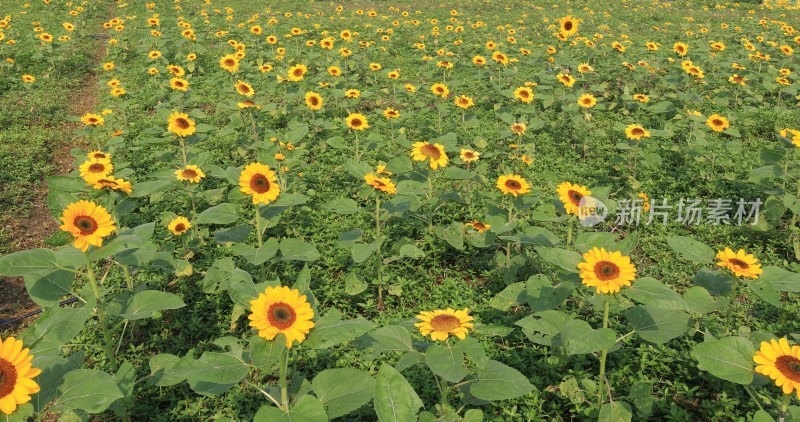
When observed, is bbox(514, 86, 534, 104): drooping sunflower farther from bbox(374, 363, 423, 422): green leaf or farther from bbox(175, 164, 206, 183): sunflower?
bbox(374, 363, 423, 422): green leaf

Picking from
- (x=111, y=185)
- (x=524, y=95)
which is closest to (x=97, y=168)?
(x=111, y=185)

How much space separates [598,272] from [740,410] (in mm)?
1528

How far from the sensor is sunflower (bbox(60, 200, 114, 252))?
101 inches

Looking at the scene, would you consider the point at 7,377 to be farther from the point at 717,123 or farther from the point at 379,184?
the point at 717,123

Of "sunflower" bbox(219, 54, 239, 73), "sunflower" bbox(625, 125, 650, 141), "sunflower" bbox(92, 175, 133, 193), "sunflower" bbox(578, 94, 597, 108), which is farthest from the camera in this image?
"sunflower" bbox(219, 54, 239, 73)

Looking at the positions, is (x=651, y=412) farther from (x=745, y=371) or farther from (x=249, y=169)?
(x=249, y=169)

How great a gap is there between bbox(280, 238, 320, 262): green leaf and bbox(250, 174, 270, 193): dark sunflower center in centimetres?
45

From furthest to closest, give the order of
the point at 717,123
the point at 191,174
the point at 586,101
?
1. the point at 586,101
2. the point at 717,123
3. the point at 191,174

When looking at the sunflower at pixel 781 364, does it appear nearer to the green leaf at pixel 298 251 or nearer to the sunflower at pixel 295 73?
the green leaf at pixel 298 251

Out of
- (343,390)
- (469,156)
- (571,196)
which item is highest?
(571,196)

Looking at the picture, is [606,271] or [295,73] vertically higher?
[606,271]

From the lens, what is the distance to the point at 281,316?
88.7 inches

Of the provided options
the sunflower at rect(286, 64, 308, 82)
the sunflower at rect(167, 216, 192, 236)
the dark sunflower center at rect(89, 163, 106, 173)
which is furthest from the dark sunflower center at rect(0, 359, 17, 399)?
the sunflower at rect(286, 64, 308, 82)

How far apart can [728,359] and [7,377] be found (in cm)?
325
